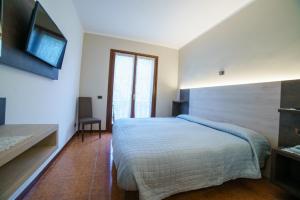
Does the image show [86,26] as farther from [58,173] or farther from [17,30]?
[58,173]

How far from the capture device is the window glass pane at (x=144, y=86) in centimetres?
445

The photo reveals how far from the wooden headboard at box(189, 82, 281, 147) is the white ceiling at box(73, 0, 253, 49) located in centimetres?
145

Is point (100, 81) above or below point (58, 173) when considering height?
above

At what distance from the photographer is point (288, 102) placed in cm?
180

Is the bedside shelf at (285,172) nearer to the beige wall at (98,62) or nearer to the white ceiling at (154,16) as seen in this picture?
the white ceiling at (154,16)

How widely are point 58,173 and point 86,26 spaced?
3343 millimetres

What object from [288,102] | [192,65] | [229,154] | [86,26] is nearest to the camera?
[229,154]

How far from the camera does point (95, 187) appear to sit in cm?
170

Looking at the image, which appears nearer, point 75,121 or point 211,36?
point 211,36

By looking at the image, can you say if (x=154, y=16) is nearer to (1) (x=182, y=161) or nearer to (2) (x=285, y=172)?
(1) (x=182, y=161)

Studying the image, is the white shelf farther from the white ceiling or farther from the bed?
the white ceiling

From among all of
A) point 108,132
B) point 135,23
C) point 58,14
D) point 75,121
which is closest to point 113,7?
point 135,23

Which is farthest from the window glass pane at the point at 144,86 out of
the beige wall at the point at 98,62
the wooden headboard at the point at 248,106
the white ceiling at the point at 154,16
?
the wooden headboard at the point at 248,106

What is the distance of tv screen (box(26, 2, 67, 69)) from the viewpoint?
50.5 inches
